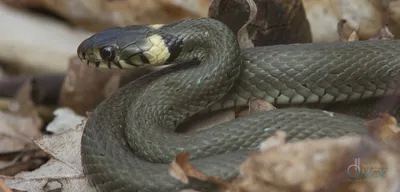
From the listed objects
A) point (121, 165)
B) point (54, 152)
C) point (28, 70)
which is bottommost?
point (28, 70)

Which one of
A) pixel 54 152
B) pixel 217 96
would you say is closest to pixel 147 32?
pixel 217 96

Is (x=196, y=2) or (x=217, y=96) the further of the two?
(x=196, y=2)

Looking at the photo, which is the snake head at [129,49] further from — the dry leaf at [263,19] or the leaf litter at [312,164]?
the leaf litter at [312,164]

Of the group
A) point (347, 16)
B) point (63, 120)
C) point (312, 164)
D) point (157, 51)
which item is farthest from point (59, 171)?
point (347, 16)

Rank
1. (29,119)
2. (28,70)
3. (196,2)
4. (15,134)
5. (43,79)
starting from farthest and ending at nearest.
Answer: (28,70) < (43,79) < (196,2) < (29,119) < (15,134)

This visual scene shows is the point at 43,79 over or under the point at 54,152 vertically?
under

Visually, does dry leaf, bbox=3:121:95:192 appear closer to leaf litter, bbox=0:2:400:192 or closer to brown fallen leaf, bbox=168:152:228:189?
brown fallen leaf, bbox=168:152:228:189

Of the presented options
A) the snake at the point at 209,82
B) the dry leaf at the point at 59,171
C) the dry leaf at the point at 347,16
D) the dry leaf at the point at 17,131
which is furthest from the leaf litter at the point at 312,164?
the dry leaf at the point at 17,131

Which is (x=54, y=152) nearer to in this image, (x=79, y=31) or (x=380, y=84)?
(x=380, y=84)

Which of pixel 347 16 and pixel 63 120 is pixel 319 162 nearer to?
pixel 347 16
